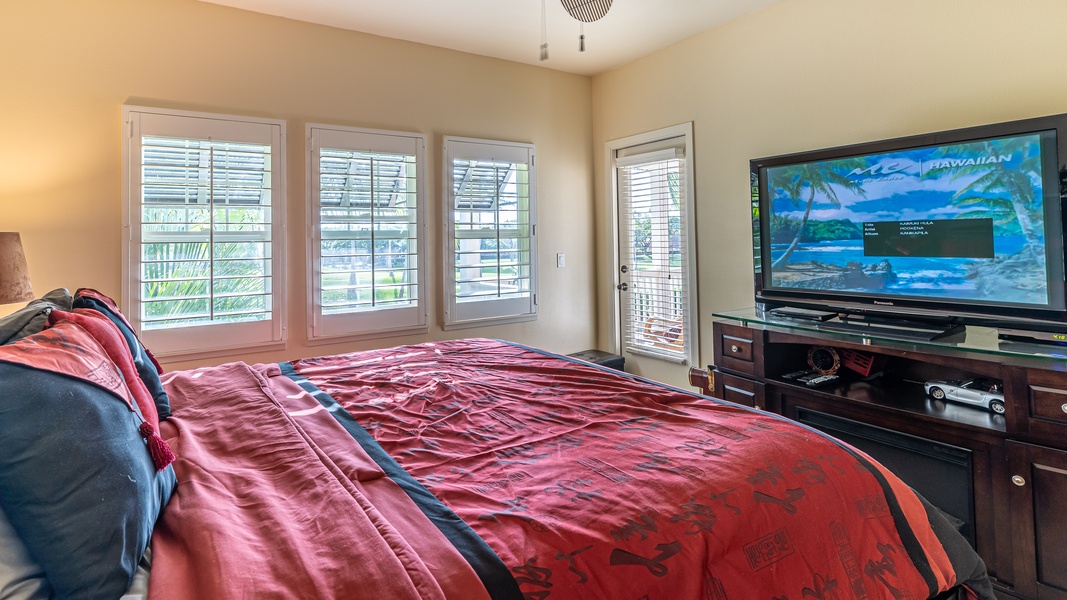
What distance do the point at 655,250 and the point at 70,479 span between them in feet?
11.8

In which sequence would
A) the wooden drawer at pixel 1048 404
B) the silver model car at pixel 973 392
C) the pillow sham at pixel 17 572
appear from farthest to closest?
the silver model car at pixel 973 392, the wooden drawer at pixel 1048 404, the pillow sham at pixel 17 572

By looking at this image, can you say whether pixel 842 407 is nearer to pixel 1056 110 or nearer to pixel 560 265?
pixel 1056 110

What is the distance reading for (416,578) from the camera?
77cm

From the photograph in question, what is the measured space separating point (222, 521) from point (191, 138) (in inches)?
106

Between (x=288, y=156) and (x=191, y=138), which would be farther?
(x=288, y=156)

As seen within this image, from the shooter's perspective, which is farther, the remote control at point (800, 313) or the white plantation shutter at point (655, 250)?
the white plantation shutter at point (655, 250)

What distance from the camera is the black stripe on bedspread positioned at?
2.62ft

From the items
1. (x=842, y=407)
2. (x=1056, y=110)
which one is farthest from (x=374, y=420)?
(x=1056, y=110)

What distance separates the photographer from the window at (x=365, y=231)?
127 inches

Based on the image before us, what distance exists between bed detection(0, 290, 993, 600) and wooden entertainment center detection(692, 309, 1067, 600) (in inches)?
29.6

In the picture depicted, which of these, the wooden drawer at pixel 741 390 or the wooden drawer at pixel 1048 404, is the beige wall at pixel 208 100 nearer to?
the wooden drawer at pixel 741 390

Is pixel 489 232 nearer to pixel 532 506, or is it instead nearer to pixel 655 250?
pixel 655 250

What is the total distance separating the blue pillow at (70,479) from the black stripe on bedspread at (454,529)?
0.42 metres

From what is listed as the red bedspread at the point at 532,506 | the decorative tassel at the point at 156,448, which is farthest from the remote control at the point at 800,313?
the decorative tassel at the point at 156,448
